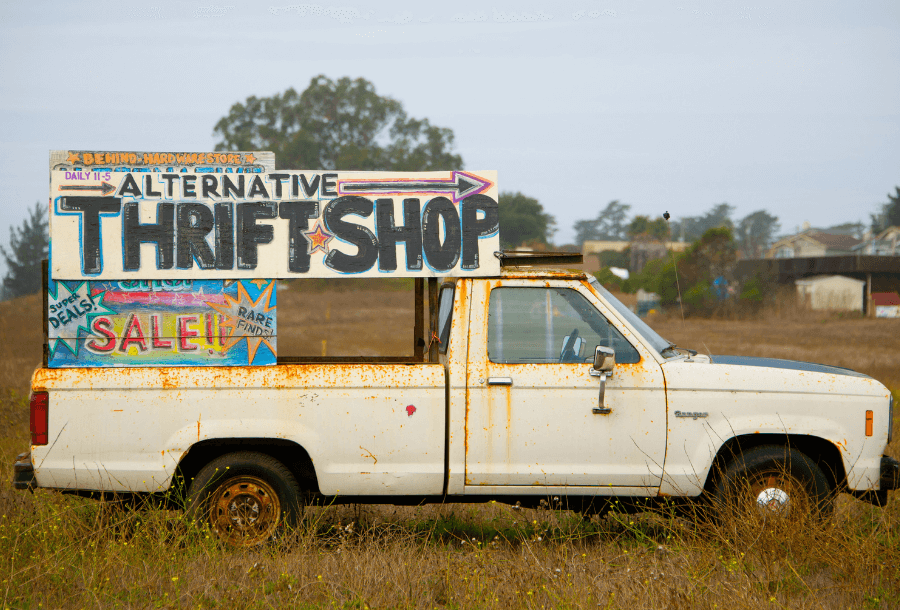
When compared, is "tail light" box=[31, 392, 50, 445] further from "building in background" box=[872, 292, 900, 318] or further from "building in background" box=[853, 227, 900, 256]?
"building in background" box=[853, 227, 900, 256]

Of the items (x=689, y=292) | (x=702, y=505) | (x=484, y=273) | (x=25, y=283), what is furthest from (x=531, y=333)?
(x=25, y=283)

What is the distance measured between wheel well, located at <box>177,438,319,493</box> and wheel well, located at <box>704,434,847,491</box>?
2.49 meters

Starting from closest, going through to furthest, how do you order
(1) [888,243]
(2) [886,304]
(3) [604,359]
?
(3) [604,359] → (2) [886,304] → (1) [888,243]

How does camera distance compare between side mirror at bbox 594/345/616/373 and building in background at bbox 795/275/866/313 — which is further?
building in background at bbox 795/275/866/313

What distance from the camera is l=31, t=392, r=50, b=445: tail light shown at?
4.30 metres

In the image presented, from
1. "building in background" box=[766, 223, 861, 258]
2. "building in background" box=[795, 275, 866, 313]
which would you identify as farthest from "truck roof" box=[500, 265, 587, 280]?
"building in background" box=[766, 223, 861, 258]

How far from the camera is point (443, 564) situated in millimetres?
4305

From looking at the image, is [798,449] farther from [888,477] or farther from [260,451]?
[260,451]

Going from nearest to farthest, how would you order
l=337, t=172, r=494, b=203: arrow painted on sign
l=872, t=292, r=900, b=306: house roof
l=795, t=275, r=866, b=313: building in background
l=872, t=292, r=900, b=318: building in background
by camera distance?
1. l=337, t=172, r=494, b=203: arrow painted on sign
2. l=872, t=292, r=900, b=318: building in background
3. l=872, t=292, r=900, b=306: house roof
4. l=795, t=275, r=866, b=313: building in background

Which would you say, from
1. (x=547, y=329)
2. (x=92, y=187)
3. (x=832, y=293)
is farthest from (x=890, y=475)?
(x=832, y=293)

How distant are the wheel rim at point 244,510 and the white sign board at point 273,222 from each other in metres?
1.28

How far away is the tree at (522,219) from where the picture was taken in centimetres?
7100

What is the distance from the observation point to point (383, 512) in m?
5.93

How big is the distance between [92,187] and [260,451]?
192 cm
